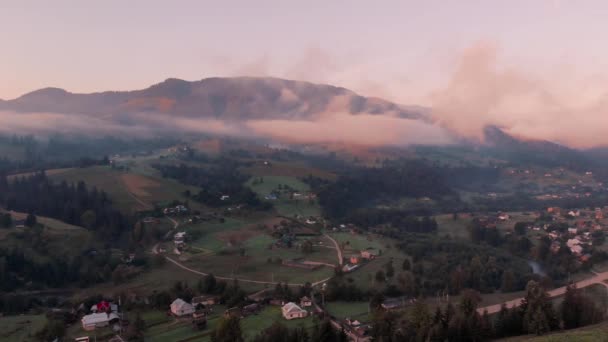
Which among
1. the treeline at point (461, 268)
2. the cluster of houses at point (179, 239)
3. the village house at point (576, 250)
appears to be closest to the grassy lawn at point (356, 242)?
the treeline at point (461, 268)

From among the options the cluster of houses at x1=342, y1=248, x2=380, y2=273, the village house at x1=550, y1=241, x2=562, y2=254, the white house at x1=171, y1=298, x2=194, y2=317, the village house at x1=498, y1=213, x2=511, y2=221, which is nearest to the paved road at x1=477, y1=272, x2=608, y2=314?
the village house at x1=550, y1=241, x2=562, y2=254

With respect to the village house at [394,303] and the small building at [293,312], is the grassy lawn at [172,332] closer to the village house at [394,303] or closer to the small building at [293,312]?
the small building at [293,312]

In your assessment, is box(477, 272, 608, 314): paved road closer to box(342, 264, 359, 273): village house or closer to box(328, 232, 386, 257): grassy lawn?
box(342, 264, 359, 273): village house

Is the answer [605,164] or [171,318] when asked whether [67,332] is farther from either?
[605,164]

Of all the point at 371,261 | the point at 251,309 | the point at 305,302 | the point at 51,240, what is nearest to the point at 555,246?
the point at 371,261

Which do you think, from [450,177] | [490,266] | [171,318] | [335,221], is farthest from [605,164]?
[171,318]

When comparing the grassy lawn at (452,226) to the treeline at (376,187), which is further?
the treeline at (376,187)

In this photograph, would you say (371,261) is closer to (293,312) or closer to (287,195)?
(293,312)
